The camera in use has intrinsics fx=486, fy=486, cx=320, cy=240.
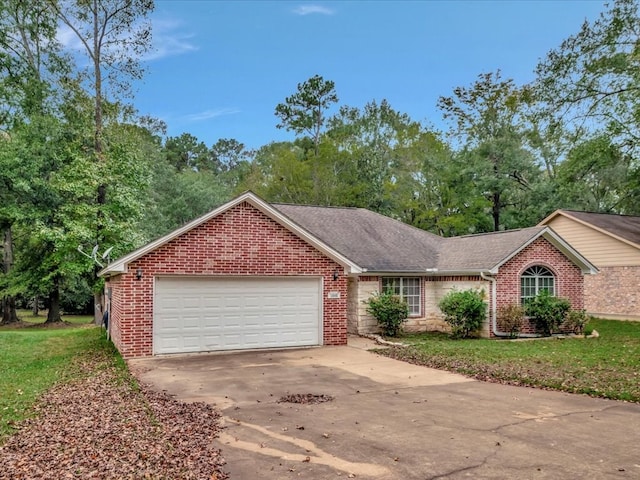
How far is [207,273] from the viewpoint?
40.7 ft

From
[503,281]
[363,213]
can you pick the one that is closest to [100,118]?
[363,213]

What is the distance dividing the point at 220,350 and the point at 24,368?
14.5 ft

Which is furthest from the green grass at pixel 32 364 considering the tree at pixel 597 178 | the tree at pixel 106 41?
the tree at pixel 597 178

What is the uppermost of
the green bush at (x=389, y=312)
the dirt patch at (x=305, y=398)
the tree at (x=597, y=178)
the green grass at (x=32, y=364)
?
the tree at (x=597, y=178)

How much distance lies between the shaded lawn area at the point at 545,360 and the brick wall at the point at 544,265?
1519mm

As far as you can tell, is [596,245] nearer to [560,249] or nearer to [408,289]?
[560,249]

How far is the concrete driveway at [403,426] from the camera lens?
16.3 ft

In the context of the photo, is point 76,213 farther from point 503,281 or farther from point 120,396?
point 503,281

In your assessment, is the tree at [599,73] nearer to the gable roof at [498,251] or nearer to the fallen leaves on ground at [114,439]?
the gable roof at [498,251]

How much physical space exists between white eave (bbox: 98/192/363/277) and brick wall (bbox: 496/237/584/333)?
5.41 metres

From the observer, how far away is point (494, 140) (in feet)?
96.2

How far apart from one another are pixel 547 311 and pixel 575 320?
121 centimetres

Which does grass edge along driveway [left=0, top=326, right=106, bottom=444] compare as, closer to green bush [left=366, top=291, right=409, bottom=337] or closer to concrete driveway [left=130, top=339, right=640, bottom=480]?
concrete driveway [left=130, top=339, right=640, bottom=480]

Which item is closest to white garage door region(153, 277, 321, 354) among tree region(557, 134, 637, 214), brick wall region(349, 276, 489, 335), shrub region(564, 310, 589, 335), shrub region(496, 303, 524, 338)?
brick wall region(349, 276, 489, 335)
